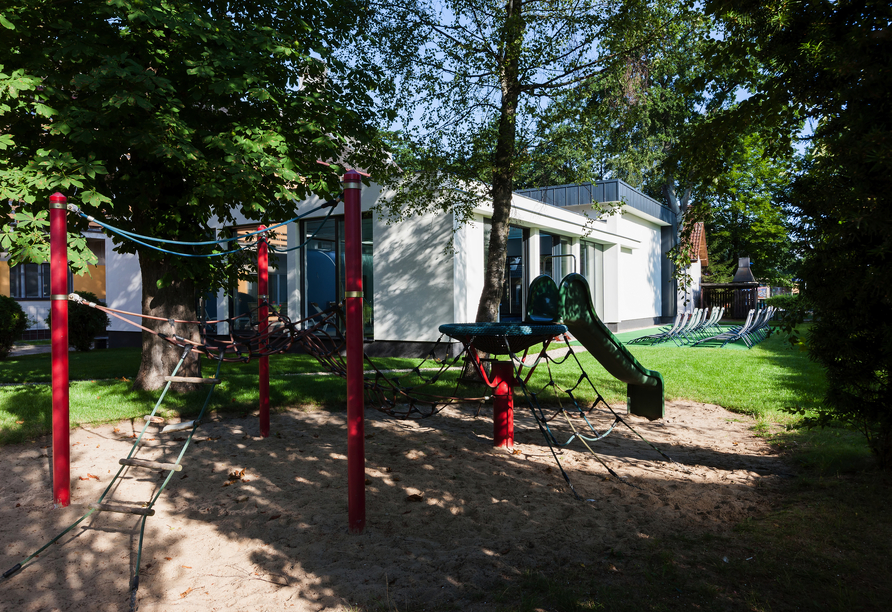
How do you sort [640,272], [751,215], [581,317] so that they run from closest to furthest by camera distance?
[581,317]
[640,272]
[751,215]

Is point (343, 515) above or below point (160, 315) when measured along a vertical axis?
below

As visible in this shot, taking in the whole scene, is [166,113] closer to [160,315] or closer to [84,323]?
[160,315]

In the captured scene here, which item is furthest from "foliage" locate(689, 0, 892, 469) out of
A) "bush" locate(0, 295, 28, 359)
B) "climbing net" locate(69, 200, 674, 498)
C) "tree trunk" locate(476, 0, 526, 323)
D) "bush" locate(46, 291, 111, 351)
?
"bush" locate(46, 291, 111, 351)

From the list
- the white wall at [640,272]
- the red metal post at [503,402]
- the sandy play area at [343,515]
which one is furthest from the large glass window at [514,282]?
the red metal post at [503,402]

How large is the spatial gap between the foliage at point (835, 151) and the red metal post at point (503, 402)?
250 centimetres

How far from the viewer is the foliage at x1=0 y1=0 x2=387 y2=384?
18.9 feet

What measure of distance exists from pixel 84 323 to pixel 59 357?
12.4 metres

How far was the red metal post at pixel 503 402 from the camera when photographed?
5531 millimetres

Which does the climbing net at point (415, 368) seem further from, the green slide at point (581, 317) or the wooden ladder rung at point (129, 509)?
the wooden ladder rung at point (129, 509)

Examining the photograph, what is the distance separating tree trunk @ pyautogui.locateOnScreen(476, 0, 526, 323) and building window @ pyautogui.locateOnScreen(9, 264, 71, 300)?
18612 millimetres

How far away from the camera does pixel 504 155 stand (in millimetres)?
8391

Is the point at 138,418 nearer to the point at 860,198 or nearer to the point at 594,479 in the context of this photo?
the point at 594,479

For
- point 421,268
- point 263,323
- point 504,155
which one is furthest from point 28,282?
point 504,155

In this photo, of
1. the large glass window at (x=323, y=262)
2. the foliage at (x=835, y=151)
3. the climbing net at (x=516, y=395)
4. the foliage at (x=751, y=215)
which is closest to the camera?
the foliage at (x=835, y=151)
